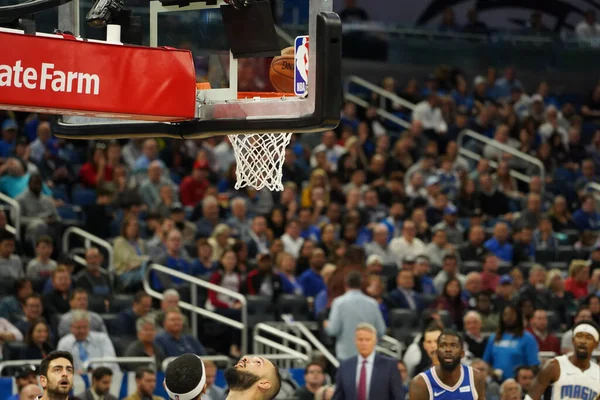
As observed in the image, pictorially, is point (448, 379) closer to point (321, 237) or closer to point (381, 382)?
point (381, 382)

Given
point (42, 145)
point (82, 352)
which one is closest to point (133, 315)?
point (82, 352)

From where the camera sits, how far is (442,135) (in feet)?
66.4

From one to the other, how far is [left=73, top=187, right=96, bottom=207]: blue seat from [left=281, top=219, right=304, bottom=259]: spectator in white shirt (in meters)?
2.43

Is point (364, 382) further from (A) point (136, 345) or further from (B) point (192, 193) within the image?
(B) point (192, 193)

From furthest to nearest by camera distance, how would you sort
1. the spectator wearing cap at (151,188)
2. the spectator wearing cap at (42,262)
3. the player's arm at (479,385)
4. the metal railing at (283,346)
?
the spectator wearing cap at (151,188)
the spectator wearing cap at (42,262)
the metal railing at (283,346)
the player's arm at (479,385)

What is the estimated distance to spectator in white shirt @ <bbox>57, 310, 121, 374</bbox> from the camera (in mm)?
11648

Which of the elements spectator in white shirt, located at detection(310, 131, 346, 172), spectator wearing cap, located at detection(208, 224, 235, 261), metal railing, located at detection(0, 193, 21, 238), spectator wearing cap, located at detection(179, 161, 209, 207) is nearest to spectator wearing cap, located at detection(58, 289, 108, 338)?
metal railing, located at detection(0, 193, 21, 238)

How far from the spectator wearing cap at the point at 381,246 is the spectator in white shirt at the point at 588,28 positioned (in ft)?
33.4

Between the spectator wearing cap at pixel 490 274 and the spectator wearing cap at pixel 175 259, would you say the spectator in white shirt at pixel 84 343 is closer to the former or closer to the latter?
the spectator wearing cap at pixel 175 259

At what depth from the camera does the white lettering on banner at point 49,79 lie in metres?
6.02

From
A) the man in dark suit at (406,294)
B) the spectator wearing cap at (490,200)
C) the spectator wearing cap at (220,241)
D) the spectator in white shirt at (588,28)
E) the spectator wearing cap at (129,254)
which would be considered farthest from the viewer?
the spectator in white shirt at (588,28)

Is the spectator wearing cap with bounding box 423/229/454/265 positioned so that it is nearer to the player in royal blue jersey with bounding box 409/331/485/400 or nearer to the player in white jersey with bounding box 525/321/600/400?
the player in white jersey with bounding box 525/321/600/400

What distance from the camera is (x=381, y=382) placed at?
415 inches

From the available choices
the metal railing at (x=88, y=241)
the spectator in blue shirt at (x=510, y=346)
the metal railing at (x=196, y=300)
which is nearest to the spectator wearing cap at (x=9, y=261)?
the metal railing at (x=88, y=241)
